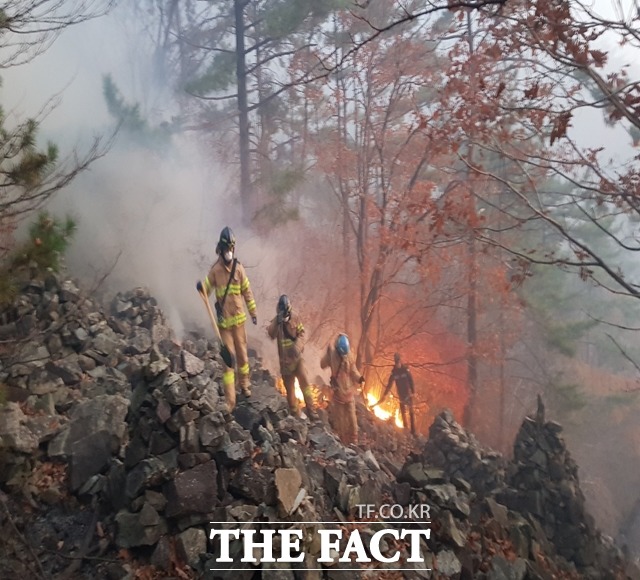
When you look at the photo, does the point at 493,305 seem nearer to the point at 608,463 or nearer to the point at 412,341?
the point at 412,341

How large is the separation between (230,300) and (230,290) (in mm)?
145

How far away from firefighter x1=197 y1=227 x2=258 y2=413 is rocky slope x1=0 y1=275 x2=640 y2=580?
0.47 m

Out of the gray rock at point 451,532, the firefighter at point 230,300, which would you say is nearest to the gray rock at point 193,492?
the firefighter at point 230,300

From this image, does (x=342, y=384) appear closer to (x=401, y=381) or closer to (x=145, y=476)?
(x=401, y=381)

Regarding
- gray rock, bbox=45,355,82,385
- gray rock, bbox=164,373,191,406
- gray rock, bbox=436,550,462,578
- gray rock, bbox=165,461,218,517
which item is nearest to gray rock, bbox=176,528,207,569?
gray rock, bbox=165,461,218,517

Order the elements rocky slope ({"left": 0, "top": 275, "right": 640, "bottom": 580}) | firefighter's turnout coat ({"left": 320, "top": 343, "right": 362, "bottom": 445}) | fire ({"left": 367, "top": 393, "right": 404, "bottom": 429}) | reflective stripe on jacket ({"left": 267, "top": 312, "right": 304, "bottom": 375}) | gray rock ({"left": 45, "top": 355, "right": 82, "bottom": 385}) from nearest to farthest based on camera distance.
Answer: rocky slope ({"left": 0, "top": 275, "right": 640, "bottom": 580}) < gray rock ({"left": 45, "top": 355, "right": 82, "bottom": 385}) < reflective stripe on jacket ({"left": 267, "top": 312, "right": 304, "bottom": 375}) < firefighter's turnout coat ({"left": 320, "top": 343, "right": 362, "bottom": 445}) < fire ({"left": 367, "top": 393, "right": 404, "bottom": 429})

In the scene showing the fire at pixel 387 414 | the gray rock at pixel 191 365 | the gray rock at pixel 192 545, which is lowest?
the gray rock at pixel 192 545

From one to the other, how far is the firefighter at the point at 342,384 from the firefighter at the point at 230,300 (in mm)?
1649

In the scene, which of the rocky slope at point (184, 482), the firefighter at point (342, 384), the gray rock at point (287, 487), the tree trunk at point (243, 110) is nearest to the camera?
the rocky slope at point (184, 482)

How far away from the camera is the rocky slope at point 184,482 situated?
14.7 feet

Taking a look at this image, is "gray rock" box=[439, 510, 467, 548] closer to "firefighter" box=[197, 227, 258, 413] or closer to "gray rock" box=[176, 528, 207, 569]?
"gray rock" box=[176, 528, 207, 569]

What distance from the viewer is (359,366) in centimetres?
1282

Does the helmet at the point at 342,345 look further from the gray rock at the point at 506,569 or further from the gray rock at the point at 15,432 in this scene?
the gray rock at the point at 15,432

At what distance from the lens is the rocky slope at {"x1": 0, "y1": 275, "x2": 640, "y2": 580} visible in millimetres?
4488
